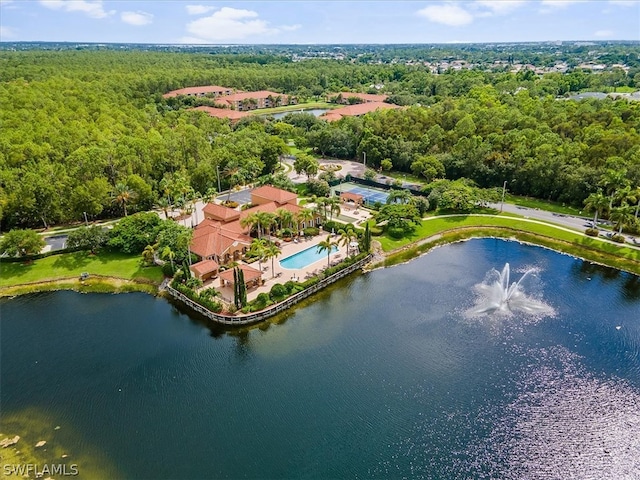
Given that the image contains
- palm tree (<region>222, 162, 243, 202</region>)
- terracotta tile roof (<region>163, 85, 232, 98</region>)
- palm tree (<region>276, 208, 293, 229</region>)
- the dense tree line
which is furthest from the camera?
terracotta tile roof (<region>163, 85, 232, 98</region>)

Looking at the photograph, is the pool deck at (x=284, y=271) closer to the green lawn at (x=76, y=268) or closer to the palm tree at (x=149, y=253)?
the palm tree at (x=149, y=253)

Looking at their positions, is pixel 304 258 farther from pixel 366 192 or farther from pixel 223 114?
pixel 223 114

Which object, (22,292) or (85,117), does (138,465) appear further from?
(85,117)

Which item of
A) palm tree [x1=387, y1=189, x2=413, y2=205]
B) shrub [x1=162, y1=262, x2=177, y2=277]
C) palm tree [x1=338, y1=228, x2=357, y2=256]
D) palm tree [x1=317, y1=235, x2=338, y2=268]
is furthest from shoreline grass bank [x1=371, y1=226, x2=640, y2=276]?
shrub [x1=162, y1=262, x2=177, y2=277]

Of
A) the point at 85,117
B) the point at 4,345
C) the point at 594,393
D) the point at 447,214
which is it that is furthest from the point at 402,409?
the point at 85,117

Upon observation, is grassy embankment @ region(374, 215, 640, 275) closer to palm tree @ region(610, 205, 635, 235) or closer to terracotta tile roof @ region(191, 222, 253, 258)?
palm tree @ region(610, 205, 635, 235)

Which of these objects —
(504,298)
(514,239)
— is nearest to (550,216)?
(514,239)

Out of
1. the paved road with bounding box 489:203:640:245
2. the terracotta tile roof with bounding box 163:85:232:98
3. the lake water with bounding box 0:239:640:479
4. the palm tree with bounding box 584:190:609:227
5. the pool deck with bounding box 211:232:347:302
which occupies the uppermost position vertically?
the terracotta tile roof with bounding box 163:85:232:98
